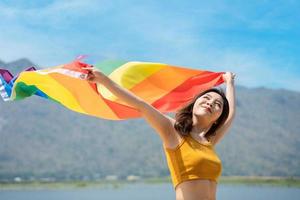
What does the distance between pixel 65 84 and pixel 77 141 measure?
17208 cm

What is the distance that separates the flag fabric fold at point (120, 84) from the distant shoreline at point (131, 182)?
383 ft

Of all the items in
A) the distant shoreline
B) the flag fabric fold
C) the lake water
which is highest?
the distant shoreline

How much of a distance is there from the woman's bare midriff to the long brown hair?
292mm

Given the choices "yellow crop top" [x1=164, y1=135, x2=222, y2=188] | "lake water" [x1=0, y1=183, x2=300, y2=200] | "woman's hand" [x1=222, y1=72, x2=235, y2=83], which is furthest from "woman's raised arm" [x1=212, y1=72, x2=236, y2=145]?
"lake water" [x1=0, y1=183, x2=300, y2=200]

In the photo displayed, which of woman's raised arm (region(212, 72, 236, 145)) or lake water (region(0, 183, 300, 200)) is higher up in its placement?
woman's raised arm (region(212, 72, 236, 145))

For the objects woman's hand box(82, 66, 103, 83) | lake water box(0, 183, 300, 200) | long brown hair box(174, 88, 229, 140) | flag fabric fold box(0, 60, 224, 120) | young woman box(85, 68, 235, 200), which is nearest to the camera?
woman's hand box(82, 66, 103, 83)

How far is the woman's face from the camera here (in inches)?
153

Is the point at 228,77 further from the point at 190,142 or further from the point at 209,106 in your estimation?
the point at 190,142

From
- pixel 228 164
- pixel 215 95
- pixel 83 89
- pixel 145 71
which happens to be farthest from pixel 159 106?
pixel 228 164

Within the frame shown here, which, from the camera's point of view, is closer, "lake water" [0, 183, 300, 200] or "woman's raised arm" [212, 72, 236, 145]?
"woman's raised arm" [212, 72, 236, 145]

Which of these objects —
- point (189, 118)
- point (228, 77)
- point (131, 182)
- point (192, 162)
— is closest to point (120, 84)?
point (228, 77)

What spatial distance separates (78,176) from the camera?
145 m

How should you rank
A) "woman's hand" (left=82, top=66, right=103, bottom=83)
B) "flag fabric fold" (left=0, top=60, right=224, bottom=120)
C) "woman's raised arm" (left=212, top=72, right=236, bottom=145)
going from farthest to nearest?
"flag fabric fold" (left=0, top=60, right=224, bottom=120), "woman's raised arm" (left=212, top=72, right=236, bottom=145), "woman's hand" (left=82, top=66, right=103, bottom=83)

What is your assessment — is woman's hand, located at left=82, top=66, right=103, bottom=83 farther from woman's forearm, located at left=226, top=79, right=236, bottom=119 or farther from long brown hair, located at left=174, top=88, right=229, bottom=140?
woman's forearm, located at left=226, top=79, right=236, bottom=119
